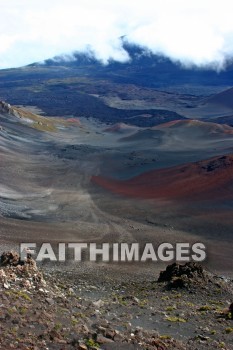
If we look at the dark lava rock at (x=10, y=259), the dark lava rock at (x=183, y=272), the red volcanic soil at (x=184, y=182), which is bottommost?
the dark lava rock at (x=183, y=272)

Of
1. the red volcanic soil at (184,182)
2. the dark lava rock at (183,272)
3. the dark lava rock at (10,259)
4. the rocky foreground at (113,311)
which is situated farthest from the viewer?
the red volcanic soil at (184,182)

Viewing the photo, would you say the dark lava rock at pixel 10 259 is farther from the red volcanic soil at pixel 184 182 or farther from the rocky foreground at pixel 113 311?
the red volcanic soil at pixel 184 182

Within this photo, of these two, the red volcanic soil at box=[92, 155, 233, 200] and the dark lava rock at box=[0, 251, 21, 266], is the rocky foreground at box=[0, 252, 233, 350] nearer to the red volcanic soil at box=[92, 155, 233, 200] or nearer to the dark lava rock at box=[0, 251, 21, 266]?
the dark lava rock at box=[0, 251, 21, 266]

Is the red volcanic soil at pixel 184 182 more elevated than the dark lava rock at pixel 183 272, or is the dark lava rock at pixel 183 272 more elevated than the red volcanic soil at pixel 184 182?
the red volcanic soil at pixel 184 182

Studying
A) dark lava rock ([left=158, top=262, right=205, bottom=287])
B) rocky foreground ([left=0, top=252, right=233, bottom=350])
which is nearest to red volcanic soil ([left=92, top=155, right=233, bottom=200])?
dark lava rock ([left=158, top=262, right=205, bottom=287])

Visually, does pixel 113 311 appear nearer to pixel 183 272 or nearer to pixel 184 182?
pixel 183 272

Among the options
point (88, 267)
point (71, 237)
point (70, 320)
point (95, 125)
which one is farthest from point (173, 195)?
point (95, 125)

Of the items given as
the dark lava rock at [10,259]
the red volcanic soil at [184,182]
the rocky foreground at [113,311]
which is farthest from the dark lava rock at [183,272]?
the red volcanic soil at [184,182]
